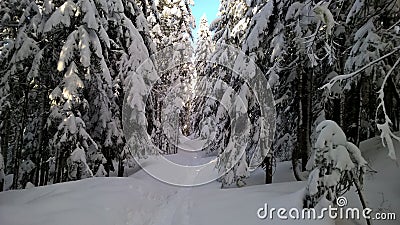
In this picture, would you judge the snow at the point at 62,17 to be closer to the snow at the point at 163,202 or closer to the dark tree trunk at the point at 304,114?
the snow at the point at 163,202

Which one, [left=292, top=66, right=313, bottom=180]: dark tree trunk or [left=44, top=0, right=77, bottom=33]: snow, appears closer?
[left=44, top=0, right=77, bottom=33]: snow

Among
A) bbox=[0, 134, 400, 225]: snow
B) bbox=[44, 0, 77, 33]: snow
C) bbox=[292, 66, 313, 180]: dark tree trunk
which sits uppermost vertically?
bbox=[44, 0, 77, 33]: snow

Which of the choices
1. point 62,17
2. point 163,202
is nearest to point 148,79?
point 62,17

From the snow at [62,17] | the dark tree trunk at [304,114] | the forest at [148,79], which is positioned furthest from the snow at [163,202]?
the snow at [62,17]

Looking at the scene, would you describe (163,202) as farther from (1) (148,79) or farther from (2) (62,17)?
(1) (148,79)

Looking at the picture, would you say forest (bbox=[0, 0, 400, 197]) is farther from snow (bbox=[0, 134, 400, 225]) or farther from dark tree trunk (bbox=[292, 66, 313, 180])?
snow (bbox=[0, 134, 400, 225])

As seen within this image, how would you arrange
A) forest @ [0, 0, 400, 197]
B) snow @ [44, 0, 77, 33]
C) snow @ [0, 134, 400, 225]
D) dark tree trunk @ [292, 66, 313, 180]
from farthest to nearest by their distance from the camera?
dark tree trunk @ [292, 66, 313, 180] → snow @ [44, 0, 77, 33] → forest @ [0, 0, 400, 197] → snow @ [0, 134, 400, 225]

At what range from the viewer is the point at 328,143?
5.64m

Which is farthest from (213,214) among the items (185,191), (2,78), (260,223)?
(2,78)

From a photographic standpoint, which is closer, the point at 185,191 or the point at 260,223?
the point at 260,223

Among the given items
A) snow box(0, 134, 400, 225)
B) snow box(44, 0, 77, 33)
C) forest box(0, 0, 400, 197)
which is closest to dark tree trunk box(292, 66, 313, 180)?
forest box(0, 0, 400, 197)

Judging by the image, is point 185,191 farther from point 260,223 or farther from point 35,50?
point 35,50

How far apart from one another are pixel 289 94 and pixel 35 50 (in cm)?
933

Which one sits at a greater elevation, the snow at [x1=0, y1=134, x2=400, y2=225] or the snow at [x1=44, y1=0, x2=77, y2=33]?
the snow at [x1=44, y1=0, x2=77, y2=33]
